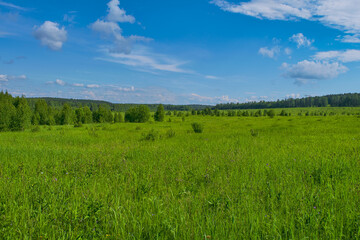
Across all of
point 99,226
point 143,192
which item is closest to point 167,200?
point 143,192

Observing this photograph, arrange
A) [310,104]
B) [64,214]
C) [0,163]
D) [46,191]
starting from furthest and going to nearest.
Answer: [310,104] → [0,163] → [46,191] → [64,214]

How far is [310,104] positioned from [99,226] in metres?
226

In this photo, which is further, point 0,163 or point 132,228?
point 0,163

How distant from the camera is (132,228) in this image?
2881 mm

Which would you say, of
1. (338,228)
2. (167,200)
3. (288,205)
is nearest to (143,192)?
(167,200)

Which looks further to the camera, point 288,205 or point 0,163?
point 0,163

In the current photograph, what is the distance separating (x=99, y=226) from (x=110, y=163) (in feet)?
13.7

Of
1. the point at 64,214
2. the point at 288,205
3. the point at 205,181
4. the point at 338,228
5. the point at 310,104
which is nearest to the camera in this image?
the point at 338,228

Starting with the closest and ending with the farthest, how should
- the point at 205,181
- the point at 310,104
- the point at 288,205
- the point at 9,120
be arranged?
the point at 288,205 < the point at 205,181 < the point at 9,120 < the point at 310,104

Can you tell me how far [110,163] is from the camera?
6.90 metres

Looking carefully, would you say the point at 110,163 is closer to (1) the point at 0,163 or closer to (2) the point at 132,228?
(1) the point at 0,163

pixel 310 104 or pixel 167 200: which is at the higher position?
pixel 310 104

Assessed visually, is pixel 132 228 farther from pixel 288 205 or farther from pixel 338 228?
pixel 338 228

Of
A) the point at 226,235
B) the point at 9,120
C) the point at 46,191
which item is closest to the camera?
the point at 226,235
